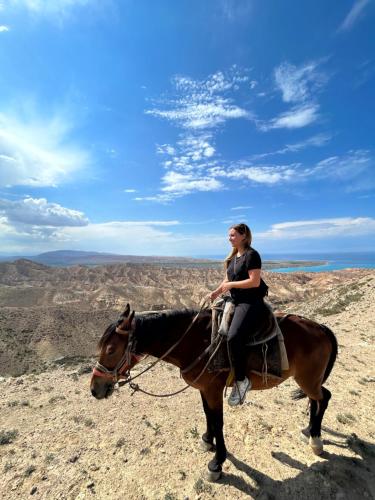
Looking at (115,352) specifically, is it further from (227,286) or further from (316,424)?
(316,424)

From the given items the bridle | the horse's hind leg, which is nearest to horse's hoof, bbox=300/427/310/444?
the horse's hind leg

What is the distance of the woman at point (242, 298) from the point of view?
3.88m

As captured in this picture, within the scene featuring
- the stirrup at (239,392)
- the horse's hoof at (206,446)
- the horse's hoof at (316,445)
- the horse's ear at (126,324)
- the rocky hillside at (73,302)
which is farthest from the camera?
the rocky hillside at (73,302)

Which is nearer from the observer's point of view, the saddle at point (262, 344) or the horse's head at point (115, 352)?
the horse's head at point (115, 352)

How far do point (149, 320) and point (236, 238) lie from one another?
5.96ft

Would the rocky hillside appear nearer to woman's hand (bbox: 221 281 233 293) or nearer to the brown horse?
the brown horse

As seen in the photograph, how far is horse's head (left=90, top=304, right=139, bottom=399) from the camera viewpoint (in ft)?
12.3

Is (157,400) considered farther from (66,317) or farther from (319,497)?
(66,317)

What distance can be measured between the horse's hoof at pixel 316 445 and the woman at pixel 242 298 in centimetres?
172

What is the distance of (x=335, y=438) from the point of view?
16.3ft

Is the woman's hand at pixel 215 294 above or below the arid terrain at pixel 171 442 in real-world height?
above

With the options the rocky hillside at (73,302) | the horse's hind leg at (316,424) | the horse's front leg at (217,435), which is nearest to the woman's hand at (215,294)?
the horse's front leg at (217,435)

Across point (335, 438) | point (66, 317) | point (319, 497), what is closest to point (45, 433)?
point (319, 497)

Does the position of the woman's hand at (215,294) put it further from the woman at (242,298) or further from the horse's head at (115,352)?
the horse's head at (115,352)
